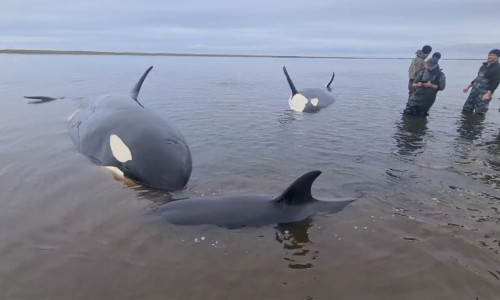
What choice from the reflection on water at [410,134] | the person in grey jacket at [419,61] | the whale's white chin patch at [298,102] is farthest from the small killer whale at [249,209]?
the person in grey jacket at [419,61]

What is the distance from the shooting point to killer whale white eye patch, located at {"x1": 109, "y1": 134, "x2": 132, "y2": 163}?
7.64m

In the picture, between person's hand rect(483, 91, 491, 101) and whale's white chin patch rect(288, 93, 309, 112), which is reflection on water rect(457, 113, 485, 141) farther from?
whale's white chin patch rect(288, 93, 309, 112)

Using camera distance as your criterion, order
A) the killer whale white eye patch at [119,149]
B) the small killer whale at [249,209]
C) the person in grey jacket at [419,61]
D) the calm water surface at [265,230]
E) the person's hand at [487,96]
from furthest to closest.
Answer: the person in grey jacket at [419,61] → the person's hand at [487,96] → the killer whale white eye patch at [119,149] → the small killer whale at [249,209] → the calm water surface at [265,230]

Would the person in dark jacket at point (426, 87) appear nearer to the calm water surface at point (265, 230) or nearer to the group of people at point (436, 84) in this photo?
the group of people at point (436, 84)

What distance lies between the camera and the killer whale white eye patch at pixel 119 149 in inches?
301

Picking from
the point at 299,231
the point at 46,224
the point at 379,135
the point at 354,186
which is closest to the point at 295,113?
the point at 379,135

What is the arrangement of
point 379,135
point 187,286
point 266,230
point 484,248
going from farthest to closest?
point 379,135, point 266,230, point 484,248, point 187,286

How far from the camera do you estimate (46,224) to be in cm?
584

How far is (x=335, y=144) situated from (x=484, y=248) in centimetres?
610

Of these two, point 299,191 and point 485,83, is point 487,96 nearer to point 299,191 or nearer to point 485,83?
point 485,83

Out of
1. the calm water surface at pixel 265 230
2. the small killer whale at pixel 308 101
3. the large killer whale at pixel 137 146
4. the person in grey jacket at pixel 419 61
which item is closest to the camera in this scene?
the calm water surface at pixel 265 230

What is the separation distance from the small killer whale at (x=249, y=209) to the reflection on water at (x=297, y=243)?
13 centimetres

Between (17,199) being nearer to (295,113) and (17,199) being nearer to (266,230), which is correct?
(266,230)

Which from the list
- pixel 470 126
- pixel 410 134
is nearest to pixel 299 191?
pixel 410 134
